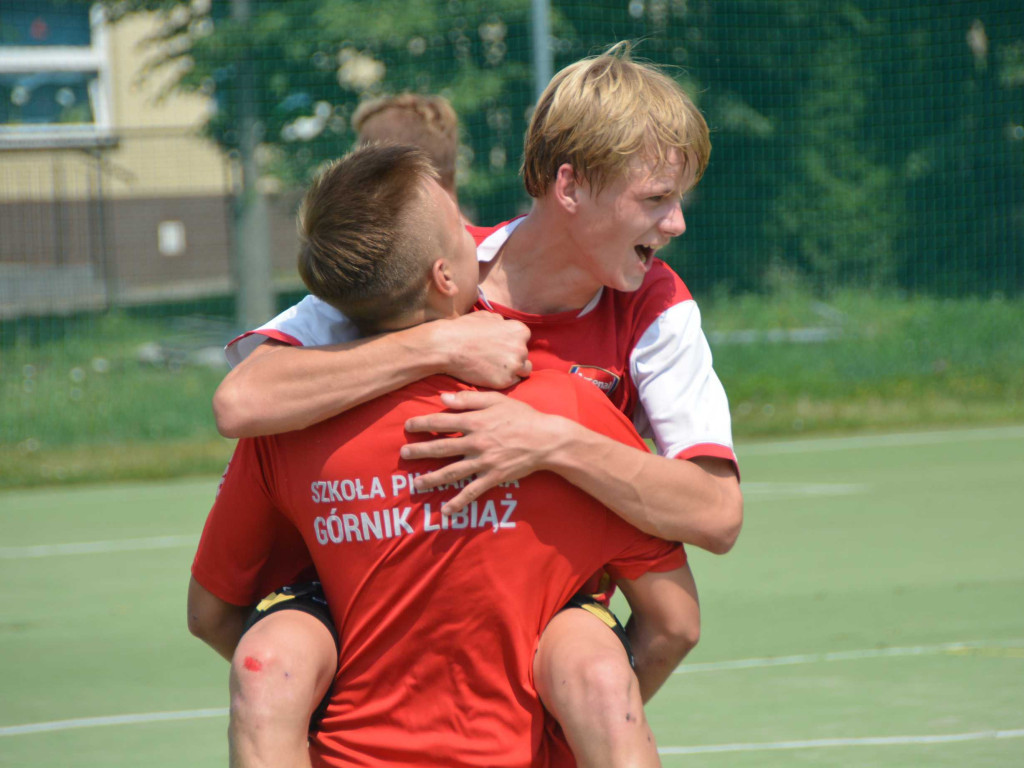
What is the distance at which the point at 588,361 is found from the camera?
2377 mm

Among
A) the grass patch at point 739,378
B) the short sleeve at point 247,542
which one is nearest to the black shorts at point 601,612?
the short sleeve at point 247,542

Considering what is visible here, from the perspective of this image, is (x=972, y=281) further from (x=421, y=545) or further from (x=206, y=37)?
(x=421, y=545)

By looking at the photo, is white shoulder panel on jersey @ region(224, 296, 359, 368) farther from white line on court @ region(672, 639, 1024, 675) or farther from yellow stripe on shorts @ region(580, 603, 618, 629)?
white line on court @ region(672, 639, 1024, 675)

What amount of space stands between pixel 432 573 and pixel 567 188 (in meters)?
0.72

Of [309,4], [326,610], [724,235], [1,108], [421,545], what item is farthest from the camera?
[1,108]

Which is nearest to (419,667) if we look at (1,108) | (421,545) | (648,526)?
(421,545)

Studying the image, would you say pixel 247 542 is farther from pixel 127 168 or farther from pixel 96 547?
pixel 127 168

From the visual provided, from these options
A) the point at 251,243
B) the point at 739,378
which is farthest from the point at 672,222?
the point at 251,243

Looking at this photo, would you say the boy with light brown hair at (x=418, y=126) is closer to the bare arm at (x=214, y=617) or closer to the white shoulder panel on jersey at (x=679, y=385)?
the white shoulder panel on jersey at (x=679, y=385)

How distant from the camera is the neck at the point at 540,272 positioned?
2.43m

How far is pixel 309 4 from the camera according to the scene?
55.5 ft

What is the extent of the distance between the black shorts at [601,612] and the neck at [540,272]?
0.54 meters

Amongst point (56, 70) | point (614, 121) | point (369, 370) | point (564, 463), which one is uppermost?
point (614, 121)

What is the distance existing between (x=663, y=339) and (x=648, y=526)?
377 millimetres
